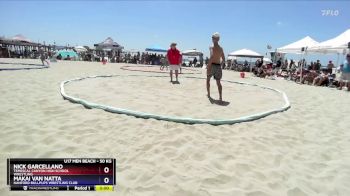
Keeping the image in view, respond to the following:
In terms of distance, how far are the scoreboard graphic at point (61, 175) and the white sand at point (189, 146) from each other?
0.10 metres

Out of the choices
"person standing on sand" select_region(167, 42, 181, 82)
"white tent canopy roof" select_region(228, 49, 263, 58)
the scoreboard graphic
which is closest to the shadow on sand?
"person standing on sand" select_region(167, 42, 181, 82)

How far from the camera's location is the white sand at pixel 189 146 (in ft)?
10.5

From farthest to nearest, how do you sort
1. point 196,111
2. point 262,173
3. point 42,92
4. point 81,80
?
1. point 81,80
2. point 42,92
3. point 196,111
4. point 262,173

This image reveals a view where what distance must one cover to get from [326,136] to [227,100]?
2.99 meters

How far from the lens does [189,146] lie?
13.4ft

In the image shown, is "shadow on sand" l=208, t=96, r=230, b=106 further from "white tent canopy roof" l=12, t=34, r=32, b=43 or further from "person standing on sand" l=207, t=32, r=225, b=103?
"white tent canopy roof" l=12, t=34, r=32, b=43

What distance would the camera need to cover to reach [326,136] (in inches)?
199

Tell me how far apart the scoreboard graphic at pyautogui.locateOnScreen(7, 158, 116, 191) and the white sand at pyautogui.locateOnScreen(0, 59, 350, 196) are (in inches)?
4.0

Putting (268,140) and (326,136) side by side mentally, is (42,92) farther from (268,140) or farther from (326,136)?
(326,136)

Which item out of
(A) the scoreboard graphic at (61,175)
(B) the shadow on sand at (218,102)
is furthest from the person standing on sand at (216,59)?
(A) the scoreboard graphic at (61,175)

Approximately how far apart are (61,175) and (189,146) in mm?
1807

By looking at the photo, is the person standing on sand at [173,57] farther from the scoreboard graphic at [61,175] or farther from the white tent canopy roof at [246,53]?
the white tent canopy roof at [246,53]

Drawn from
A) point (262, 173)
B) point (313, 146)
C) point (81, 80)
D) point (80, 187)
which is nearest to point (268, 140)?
point (313, 146)

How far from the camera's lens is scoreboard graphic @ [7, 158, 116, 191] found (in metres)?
2.95
